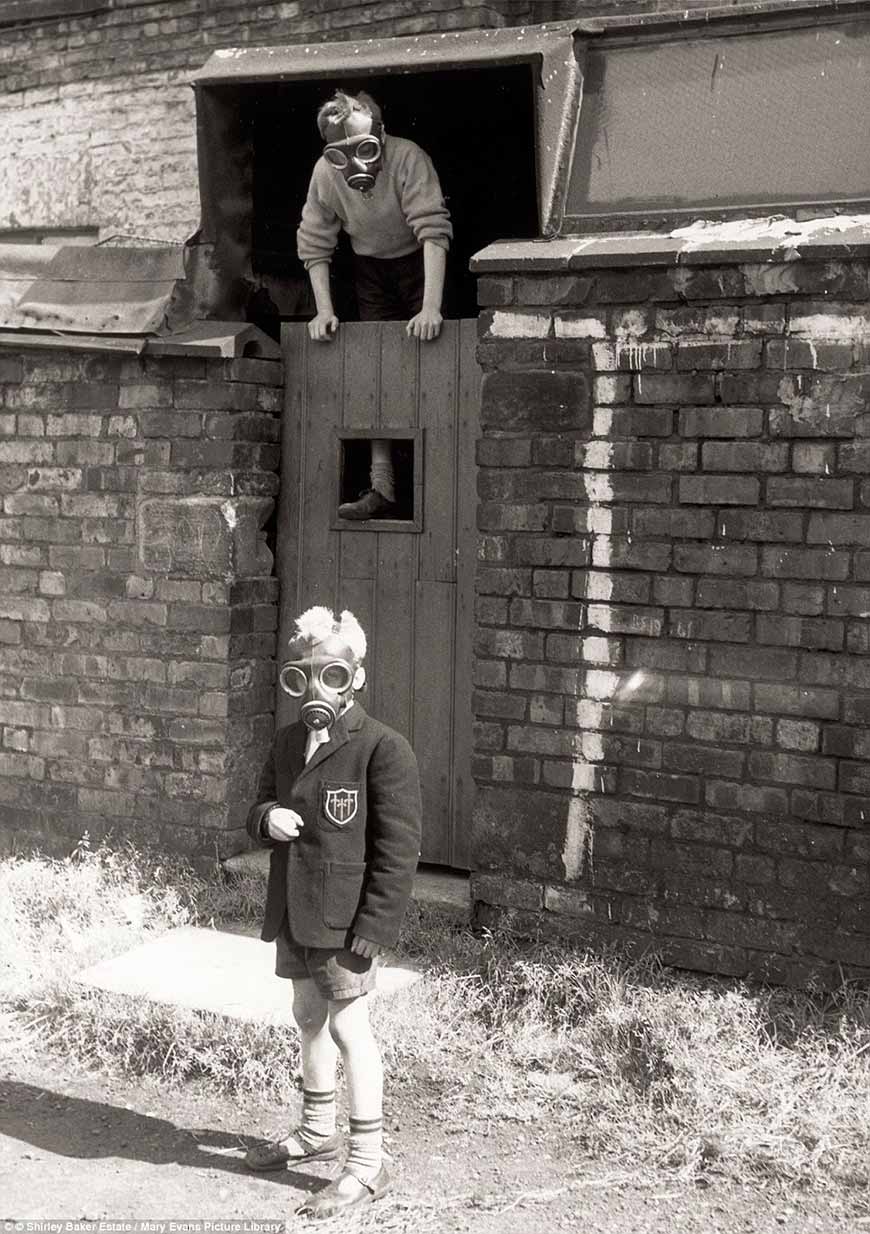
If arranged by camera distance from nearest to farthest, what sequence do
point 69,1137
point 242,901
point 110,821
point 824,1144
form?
point 824,1144 < point 69,1137 < point 242,901 < point 110,821

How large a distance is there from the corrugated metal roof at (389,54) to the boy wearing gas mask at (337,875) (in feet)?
8.47

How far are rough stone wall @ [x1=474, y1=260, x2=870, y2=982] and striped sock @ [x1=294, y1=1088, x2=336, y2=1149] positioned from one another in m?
1.35

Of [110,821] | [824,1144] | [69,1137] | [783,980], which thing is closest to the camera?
[824,1144]

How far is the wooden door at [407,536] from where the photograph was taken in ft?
18.5

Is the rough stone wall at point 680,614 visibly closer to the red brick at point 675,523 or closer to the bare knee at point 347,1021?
the red brick at point 675,523

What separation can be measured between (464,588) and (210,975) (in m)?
1.77

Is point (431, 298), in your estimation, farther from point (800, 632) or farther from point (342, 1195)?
Result: point (342, 1195)

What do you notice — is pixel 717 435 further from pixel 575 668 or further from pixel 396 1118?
pixel 396 1118

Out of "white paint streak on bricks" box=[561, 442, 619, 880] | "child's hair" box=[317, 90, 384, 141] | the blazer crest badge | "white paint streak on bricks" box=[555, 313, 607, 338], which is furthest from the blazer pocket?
"child's hair" box=[317, 90, 384, 141]

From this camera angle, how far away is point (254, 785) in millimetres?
5980

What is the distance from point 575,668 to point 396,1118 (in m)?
1.61

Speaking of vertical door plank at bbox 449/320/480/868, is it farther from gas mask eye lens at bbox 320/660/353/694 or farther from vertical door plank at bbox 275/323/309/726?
gas mask eye lens at bbox 320/660/353/694

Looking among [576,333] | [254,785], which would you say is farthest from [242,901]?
[576,333]

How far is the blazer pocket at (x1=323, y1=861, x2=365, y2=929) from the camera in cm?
370
